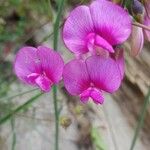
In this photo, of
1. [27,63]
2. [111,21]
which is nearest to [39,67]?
[27,63]

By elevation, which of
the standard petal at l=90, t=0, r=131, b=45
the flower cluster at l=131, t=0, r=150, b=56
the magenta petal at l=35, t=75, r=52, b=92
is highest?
the standard petal at l=90, t=0, r=131, b=45

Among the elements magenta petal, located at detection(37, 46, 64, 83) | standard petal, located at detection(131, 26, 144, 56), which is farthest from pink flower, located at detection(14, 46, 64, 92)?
standard petal, located at detection(131, 26, 144, 56)

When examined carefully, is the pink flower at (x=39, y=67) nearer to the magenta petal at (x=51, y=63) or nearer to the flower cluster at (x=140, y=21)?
the magenta petal at (x=51, y=63)

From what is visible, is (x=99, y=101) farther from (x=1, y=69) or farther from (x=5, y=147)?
(x=1, y=69)

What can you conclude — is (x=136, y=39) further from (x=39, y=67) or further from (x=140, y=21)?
(x=39, y=67)

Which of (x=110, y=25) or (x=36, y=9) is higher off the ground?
(x=110, y=25)

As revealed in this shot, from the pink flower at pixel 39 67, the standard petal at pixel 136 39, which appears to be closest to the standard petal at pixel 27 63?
the pink flower at pixel 39 67

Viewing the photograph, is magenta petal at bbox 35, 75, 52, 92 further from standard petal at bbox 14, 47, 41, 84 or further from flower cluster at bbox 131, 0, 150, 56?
flower cluster at bbox 131, 0, 150, 56

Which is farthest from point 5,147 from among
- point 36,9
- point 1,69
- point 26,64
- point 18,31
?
point 26,64

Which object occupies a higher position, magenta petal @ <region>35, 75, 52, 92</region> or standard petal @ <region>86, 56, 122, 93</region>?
standard petal @ <region>86, 56, 122, 93</region>
